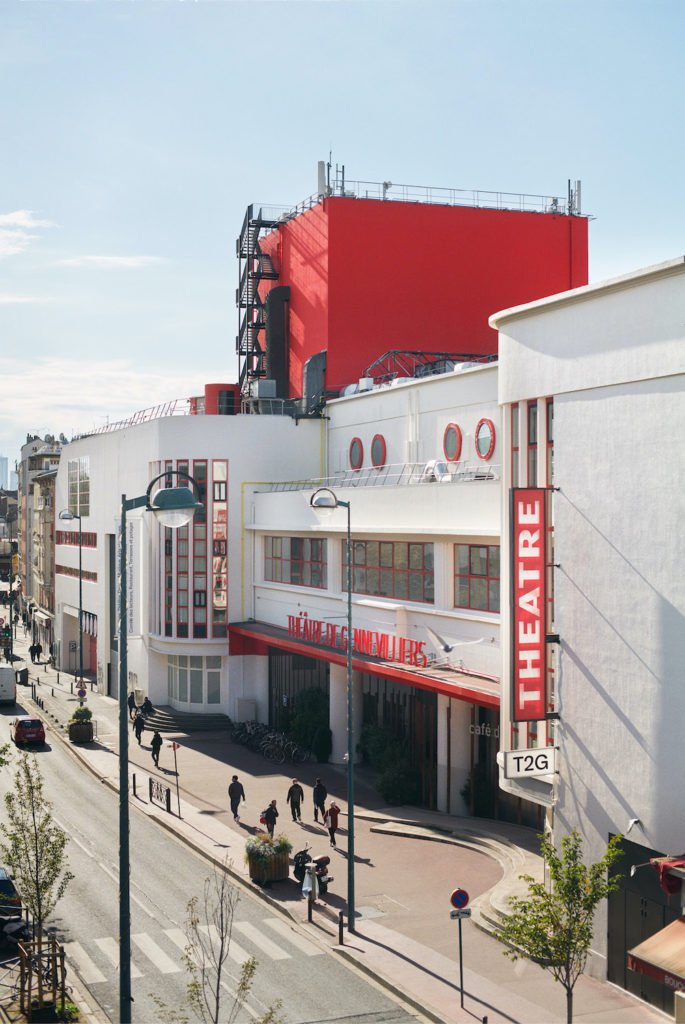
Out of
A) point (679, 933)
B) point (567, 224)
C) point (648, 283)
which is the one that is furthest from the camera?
point (567, 224)

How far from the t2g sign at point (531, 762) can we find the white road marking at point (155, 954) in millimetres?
8261

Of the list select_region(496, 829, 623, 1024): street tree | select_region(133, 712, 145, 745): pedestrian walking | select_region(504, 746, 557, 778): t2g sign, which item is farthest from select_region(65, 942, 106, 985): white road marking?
select_region(133, 712, 145, 745): pedestrian walking

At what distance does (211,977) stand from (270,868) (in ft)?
22.6

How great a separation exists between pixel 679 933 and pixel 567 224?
4550 centimetres

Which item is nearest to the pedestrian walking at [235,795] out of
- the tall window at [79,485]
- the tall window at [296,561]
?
the tall window at [296,561]

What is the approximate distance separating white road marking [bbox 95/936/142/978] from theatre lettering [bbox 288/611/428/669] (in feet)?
48.0

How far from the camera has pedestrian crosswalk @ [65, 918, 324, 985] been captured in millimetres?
24016

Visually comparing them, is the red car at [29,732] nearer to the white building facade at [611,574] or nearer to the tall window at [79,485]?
the tall window at [79,485]

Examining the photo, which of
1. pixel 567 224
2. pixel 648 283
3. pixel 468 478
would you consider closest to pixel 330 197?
pixel 567 224

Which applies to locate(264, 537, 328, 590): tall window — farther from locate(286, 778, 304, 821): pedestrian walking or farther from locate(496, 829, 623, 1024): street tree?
locate(496, 829, 623, 1024): street tree

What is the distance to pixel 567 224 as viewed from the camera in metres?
59.3

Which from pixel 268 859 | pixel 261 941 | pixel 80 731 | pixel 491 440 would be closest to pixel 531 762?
pixel 261 941

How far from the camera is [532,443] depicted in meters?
26.5

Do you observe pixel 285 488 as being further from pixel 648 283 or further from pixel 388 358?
pixel 648 283
